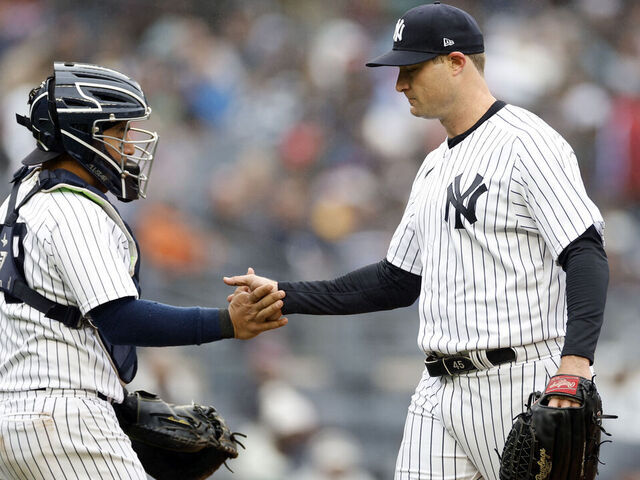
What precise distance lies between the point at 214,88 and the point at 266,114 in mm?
533

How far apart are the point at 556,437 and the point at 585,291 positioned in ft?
1.41

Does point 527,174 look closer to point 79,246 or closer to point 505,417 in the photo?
point 505,417

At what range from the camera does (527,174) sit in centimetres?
319

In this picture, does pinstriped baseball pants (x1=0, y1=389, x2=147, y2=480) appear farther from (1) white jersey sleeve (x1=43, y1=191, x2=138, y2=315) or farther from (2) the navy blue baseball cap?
(2) the navy blue baseball cap

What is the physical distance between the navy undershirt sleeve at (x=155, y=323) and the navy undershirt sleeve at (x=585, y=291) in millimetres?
1102

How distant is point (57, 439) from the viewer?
10.0 ft

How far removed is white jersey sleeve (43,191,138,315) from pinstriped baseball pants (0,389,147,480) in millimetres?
301

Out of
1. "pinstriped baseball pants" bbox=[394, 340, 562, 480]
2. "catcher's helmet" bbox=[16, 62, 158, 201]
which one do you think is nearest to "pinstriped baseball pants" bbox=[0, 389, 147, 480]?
"catcher's helmet" bbox=[16, 62, 158, 201]

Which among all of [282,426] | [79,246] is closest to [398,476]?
[79,246]

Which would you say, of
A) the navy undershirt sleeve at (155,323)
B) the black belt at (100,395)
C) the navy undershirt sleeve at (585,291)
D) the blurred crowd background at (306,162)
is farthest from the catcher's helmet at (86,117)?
the blurred crowd background at (306,162)

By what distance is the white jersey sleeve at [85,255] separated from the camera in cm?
304

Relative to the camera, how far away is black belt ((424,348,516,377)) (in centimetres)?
324

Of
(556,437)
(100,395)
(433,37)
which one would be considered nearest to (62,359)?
(100,395)

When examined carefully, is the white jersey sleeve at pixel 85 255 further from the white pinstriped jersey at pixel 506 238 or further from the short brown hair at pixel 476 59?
the short brown hair at pixel 476 59
